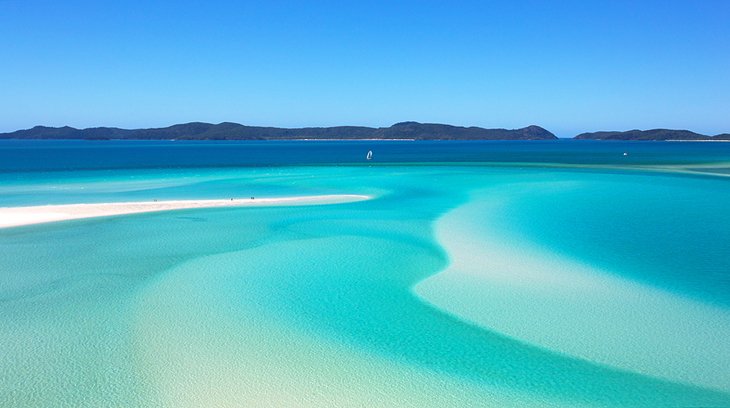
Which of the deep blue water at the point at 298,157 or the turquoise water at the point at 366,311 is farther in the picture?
the deep blue water at the point at 298,157

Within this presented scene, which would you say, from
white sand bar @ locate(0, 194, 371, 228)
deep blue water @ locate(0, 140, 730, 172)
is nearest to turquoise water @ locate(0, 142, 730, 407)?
white sand bar @ locate(0, 194, 371, 228)

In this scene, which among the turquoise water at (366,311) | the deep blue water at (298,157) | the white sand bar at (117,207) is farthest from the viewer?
the deep blue water at (298,157)

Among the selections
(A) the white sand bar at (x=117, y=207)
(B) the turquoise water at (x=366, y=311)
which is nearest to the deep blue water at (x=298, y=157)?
(A) the white sand bar at (x=117, y=207)

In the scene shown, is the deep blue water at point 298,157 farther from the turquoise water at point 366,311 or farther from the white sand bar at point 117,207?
the turquoise water at point 366,311

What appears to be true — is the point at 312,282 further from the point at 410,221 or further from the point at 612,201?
the point at 612,201

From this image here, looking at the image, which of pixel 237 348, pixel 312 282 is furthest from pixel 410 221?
pixel 237 348

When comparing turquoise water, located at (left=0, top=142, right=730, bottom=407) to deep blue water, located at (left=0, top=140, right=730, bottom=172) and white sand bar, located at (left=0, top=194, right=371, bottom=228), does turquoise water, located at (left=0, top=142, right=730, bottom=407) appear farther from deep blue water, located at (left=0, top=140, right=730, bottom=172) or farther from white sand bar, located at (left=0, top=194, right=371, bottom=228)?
deep blue water, located at (left=0, top=140, right=730, bottom=172)
